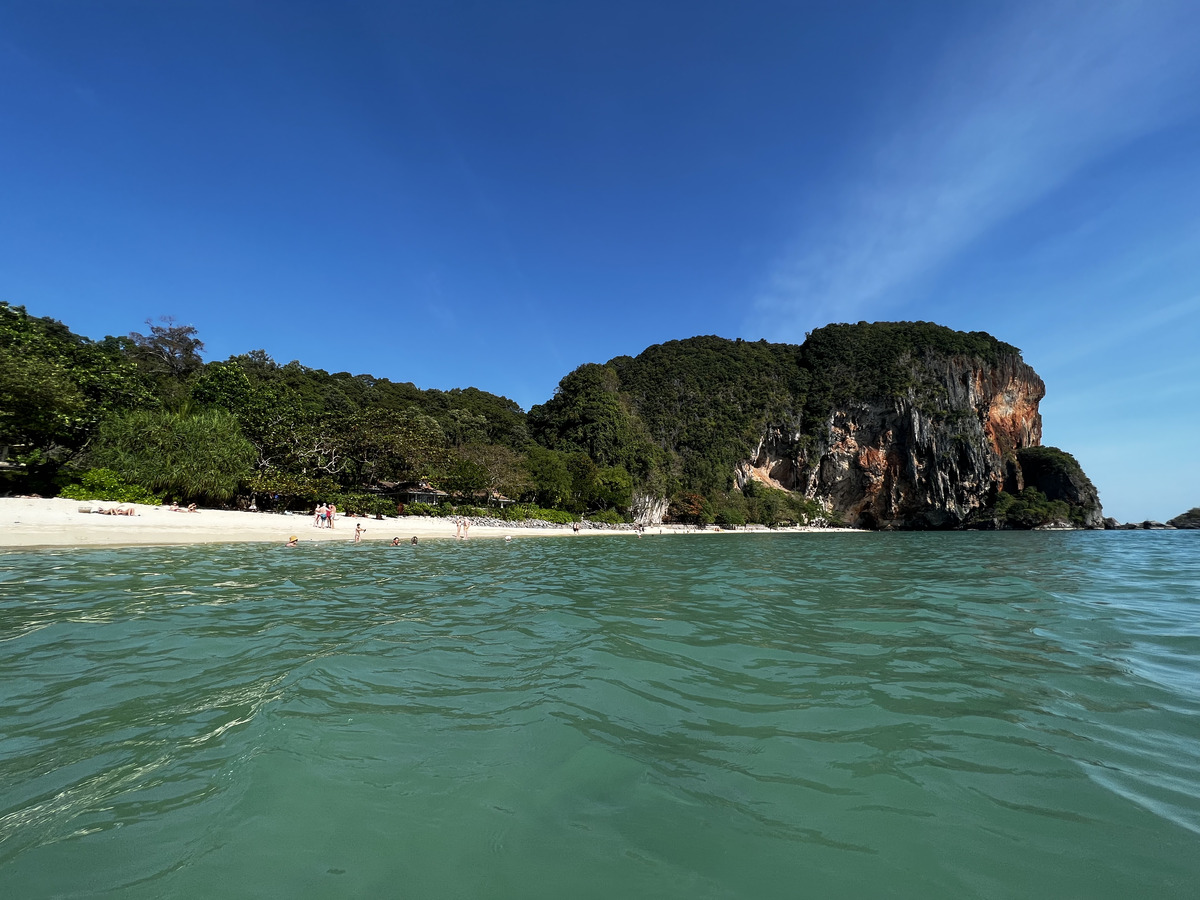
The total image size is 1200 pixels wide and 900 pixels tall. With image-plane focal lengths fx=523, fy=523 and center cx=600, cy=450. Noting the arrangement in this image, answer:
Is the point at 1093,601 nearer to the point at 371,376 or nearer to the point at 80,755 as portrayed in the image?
the point at 80,755

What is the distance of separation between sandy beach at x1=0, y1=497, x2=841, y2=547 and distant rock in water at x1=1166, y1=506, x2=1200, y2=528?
154490 mm

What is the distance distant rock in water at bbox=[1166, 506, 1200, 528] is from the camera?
360 ft

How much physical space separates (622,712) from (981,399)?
134m

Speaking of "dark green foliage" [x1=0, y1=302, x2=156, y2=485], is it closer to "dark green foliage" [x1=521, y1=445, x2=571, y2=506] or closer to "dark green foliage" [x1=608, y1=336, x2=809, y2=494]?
"dark green foliage" [x1=521, y1=445, x2=571, y2=506]

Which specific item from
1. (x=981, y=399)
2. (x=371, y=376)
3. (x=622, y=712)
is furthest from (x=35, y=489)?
(x=981, y=399)

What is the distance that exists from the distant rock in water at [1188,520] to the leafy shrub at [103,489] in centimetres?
17043

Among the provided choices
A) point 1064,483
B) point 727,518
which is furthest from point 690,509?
point 1064,483

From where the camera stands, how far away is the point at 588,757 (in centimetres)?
374

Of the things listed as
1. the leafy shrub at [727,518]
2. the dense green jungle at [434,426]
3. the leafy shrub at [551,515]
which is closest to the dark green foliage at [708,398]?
the dense green jungle at [434,426]

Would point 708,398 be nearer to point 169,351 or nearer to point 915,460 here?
point 915,460

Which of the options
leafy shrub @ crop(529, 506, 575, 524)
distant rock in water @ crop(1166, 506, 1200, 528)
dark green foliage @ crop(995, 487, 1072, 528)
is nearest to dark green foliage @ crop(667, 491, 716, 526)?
leafy shrub @ crop(529, 506, 575, 524)

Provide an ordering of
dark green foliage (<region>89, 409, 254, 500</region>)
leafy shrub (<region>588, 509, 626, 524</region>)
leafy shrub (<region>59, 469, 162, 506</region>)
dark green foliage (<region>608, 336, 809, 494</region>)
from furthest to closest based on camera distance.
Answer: dark green foliage (<region>608, 336, 809, 494</region>)
leafy shrub (<region>588, 509, 626, 524</region>)
dark green foliage (<region>89, 409, 254, 500</region>)
leafy shrub (<region>59, 469, 162, 506</region>)

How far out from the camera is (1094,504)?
347 feet

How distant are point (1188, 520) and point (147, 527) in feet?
555
